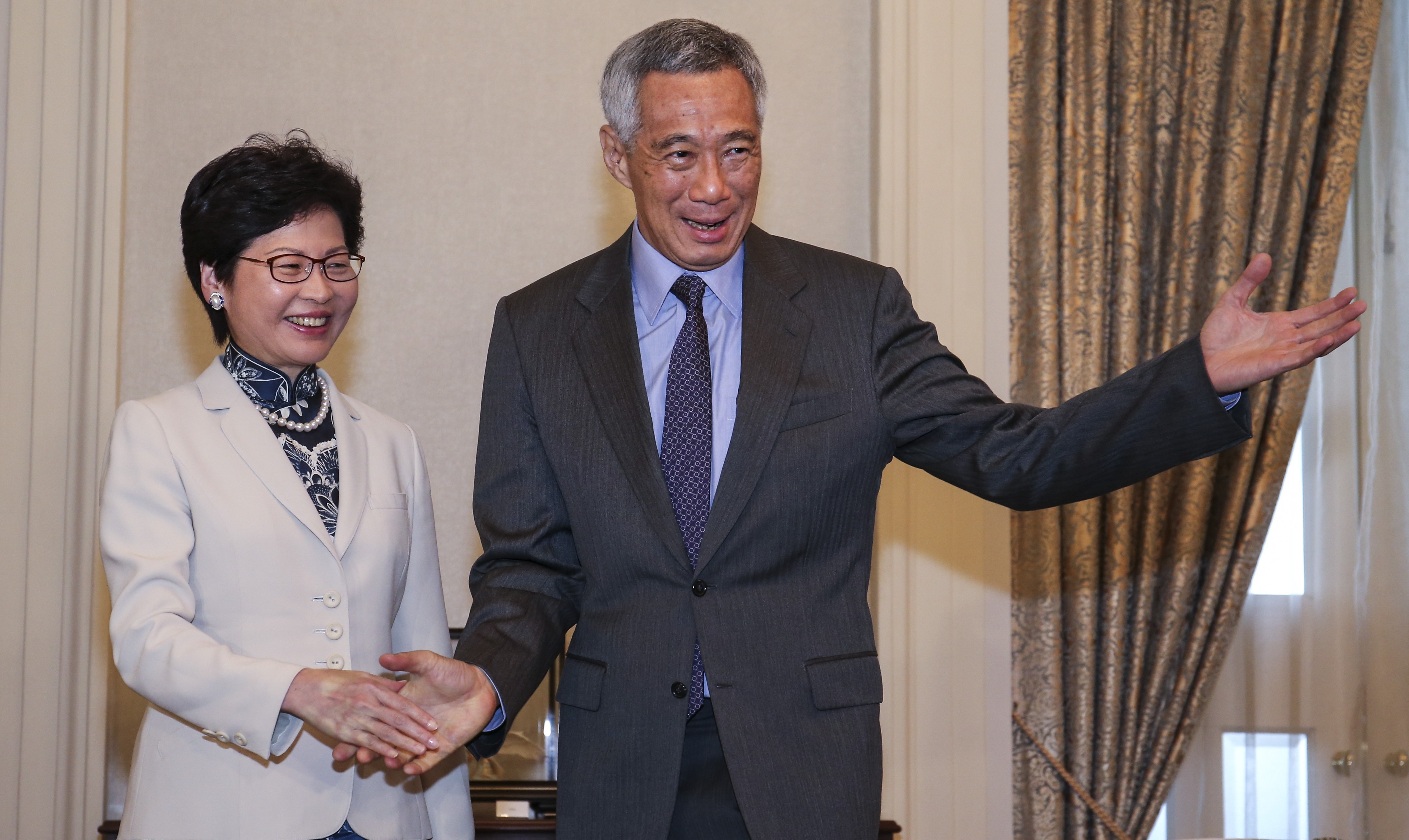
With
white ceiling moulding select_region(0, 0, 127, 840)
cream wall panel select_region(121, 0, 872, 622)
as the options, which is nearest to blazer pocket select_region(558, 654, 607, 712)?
cream wall panel select_region(121, 0, 872, 622)

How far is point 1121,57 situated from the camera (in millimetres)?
3340

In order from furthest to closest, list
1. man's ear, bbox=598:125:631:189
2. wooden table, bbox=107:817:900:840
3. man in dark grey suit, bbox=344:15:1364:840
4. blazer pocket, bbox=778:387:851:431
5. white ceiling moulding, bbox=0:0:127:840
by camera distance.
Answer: white ceiling moulding, bbox=0:0:127:840 < wooden table, bbox=107:817:900:840 < man's ear, bbox=598:125:631:189 < blazer pocket, bbox=778:387:851:431 < man in dark grey suit, bbox=344:15:1364:840

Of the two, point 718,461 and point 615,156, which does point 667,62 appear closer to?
point 615,156

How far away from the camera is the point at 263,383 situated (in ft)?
6.70

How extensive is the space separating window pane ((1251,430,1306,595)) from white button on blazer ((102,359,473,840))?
2414mm

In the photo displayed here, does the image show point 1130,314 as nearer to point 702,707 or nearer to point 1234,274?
point 1234,274

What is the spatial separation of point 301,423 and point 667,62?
2.80ft

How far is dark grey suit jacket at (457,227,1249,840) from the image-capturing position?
72.5 inches

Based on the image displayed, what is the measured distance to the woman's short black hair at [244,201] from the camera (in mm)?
2008

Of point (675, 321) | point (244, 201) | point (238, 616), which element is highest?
point (244, 201)

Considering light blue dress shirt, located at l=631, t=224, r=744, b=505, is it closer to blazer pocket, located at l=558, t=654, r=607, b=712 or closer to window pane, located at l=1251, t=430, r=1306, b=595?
blazer pocket, located at l=558, t=654, r=607, b=712

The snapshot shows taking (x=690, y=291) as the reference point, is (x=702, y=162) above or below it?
above

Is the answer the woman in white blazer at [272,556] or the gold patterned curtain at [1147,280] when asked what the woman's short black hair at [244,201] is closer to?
the woman in white blazer at [272,556]

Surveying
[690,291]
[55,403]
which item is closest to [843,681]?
[690,291]
